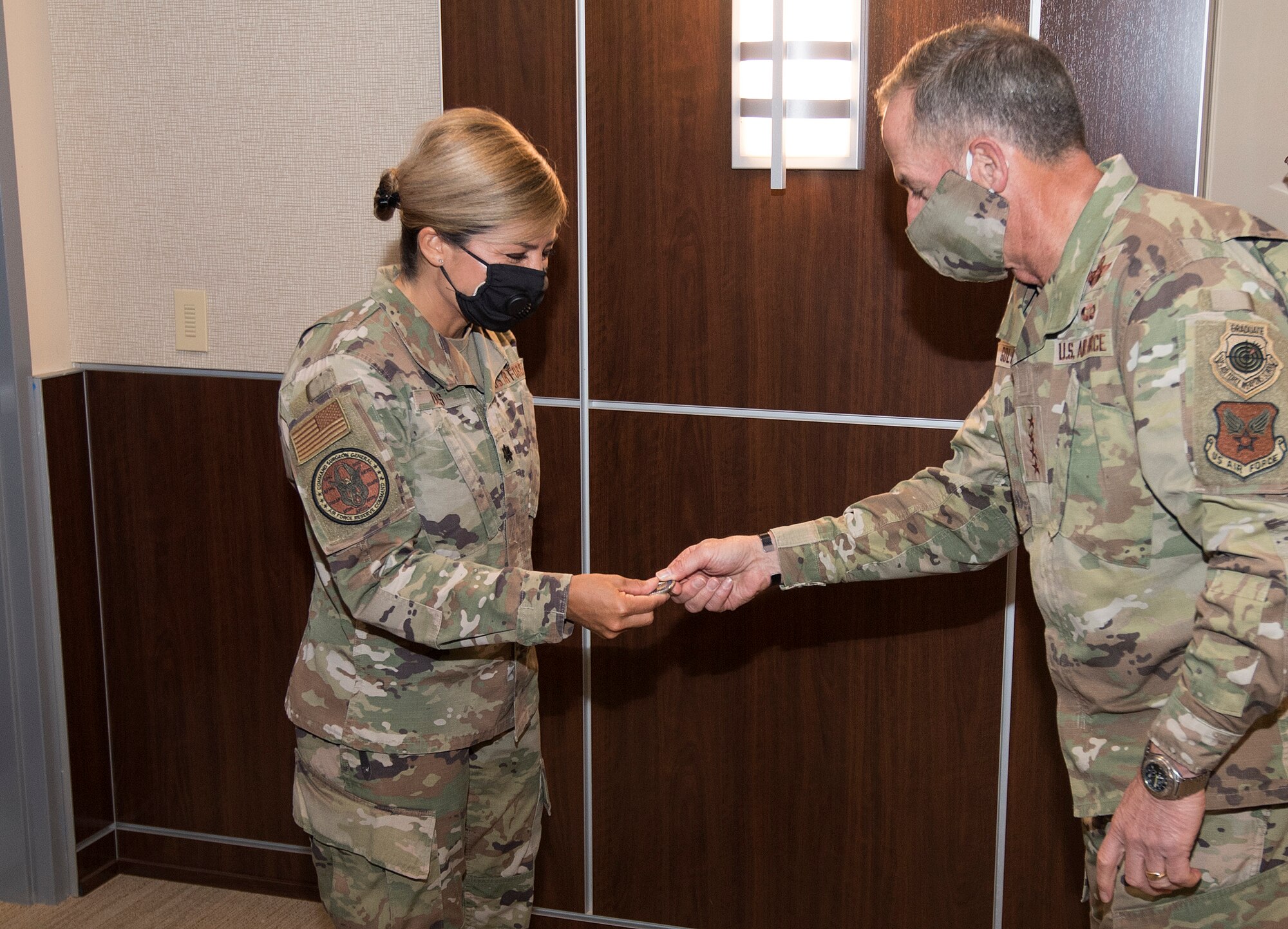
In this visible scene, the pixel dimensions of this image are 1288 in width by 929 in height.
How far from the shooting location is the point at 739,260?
2408 mm

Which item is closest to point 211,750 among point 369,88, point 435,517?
point 435,517

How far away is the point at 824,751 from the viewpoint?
2561 millimetres

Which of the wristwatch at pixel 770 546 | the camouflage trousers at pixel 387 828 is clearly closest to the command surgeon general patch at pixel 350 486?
the camouflage trousers at pixel 387 828

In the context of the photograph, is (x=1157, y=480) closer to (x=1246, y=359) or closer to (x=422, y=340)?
(x=1246, y=359)

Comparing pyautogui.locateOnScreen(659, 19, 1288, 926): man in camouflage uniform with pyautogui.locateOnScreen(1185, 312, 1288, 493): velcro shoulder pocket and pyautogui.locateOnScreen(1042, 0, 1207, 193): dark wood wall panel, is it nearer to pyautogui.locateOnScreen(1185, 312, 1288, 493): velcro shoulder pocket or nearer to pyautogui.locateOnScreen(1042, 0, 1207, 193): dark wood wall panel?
pyautogui.locateOnScreen(1185, 312, 1288, 493): velcro shoulder pocket

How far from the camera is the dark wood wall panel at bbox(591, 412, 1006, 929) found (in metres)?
2.45

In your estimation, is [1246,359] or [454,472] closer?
[1246,359]

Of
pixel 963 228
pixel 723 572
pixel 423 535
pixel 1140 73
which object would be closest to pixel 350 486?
pixel 423 535

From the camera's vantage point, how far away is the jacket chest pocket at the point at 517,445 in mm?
1984

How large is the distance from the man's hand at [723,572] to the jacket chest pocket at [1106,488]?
0.69 m

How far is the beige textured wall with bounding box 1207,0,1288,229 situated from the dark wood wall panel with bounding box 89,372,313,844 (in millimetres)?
2059

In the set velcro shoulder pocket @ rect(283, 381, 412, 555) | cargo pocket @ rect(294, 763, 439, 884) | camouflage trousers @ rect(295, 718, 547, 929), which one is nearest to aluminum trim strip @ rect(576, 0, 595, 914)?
camouflage trousers @ rect(295, 718, 547, 929)

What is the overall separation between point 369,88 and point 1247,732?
2.07 m

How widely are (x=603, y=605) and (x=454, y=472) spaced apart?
0.31m
